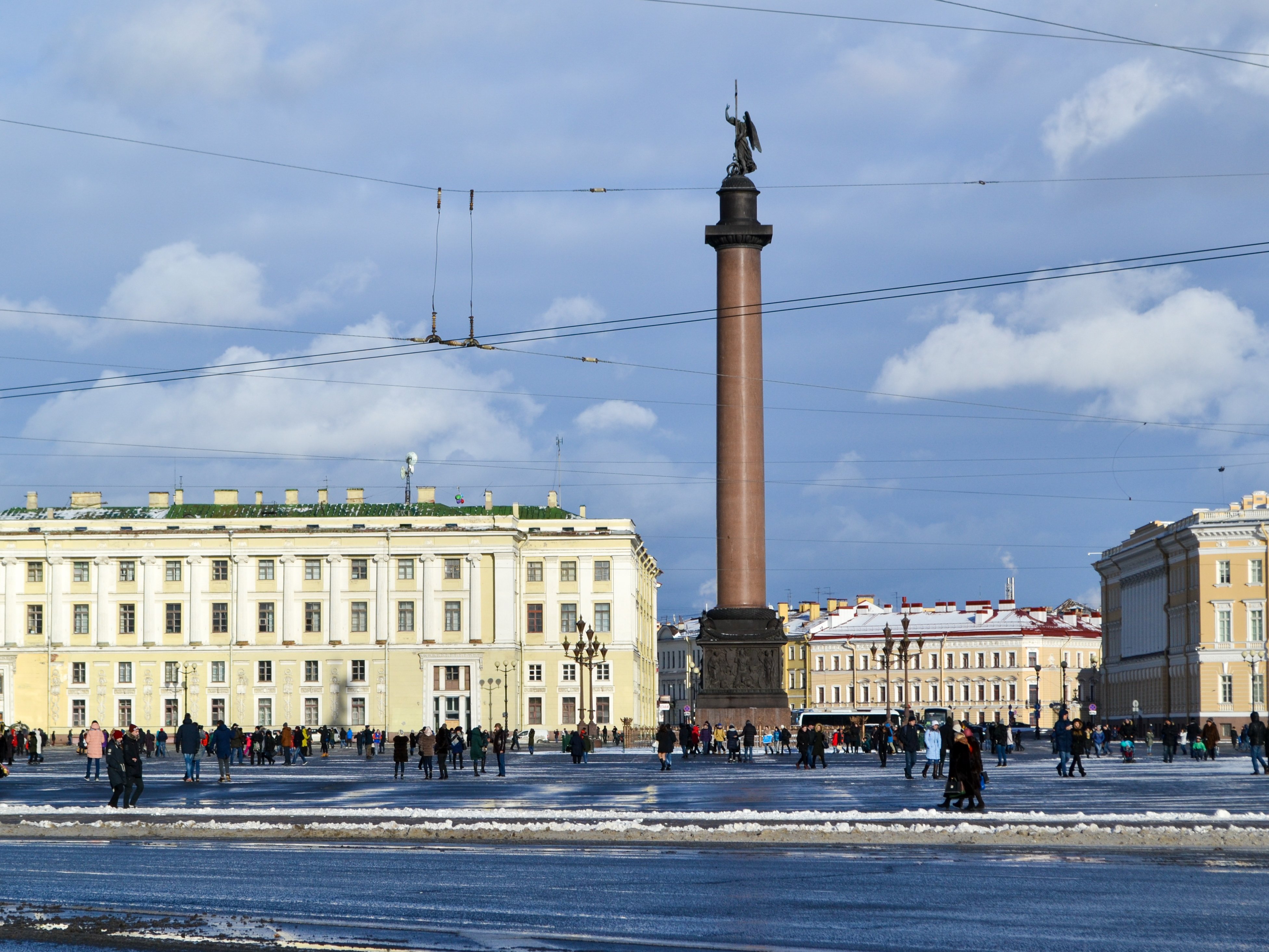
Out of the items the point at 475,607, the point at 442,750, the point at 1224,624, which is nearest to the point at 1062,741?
the point at 442,750

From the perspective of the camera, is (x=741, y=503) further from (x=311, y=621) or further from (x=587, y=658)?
(x=311, y=621)

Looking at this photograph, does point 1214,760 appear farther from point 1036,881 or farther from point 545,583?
point 545,583

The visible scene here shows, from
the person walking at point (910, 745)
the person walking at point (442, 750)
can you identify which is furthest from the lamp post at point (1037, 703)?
the person walking at point (910, 745)

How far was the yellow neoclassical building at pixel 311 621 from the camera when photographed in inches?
4286

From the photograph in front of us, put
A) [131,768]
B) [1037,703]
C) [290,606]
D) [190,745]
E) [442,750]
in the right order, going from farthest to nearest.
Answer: [1037,703], [290,606], [442,750], [190,745], [131,768]

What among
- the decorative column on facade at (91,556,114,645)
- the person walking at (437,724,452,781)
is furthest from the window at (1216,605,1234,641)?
the person walking at (437,724,452,781)

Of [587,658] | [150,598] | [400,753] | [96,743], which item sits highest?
[150,598]

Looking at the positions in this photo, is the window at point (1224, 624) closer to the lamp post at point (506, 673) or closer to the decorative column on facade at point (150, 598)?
the lamp post at point (506, 673)

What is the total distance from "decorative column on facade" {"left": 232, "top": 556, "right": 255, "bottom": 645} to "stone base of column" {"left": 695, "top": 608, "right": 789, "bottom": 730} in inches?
2311

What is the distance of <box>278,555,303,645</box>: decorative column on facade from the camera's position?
360ft

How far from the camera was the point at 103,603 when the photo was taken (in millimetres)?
109875

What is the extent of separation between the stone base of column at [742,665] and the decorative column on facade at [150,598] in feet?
201

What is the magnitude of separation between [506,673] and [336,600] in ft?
37.7

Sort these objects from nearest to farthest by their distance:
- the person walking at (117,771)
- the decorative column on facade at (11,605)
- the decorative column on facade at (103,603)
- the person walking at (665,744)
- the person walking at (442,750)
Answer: the person walking at (117,771) → the person walking at (442,750) → the person walking at (665,744) → the decorative column on facade at (11,605) → the decorative column on facade at (103,603)
